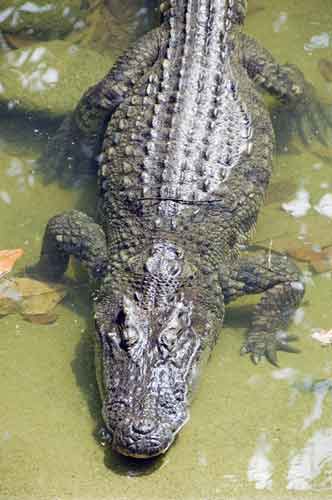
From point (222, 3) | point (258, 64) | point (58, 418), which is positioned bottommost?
point (58, 418)

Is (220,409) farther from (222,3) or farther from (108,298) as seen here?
(222,3)

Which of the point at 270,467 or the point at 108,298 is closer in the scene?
the point at 270,467

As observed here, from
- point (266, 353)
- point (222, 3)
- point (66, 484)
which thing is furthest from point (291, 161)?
point (66, 484)

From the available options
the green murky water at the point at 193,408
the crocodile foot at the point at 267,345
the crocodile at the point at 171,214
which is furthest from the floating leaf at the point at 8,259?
the crocodile foot at the point at 267,345

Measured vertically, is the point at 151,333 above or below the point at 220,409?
above

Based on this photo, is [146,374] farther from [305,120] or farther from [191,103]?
[305,120]

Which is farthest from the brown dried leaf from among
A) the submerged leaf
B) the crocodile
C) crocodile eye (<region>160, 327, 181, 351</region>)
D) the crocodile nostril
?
the crocodile nostril
